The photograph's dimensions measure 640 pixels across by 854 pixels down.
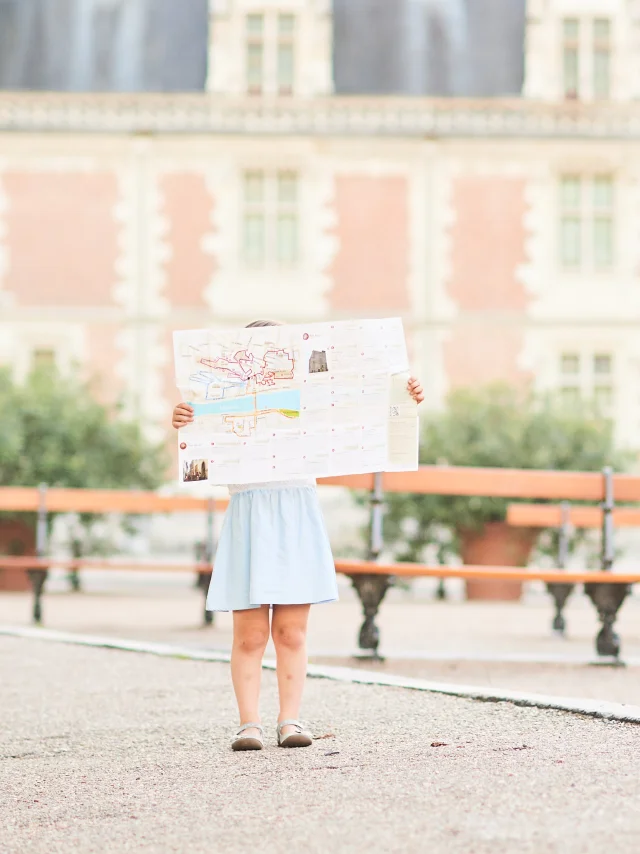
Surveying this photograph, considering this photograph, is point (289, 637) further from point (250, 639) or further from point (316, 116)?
point (316, 116)

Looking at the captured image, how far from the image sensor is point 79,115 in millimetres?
23312

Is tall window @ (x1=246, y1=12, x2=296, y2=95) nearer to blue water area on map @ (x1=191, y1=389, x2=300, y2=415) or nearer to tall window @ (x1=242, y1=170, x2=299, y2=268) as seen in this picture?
tall window @ (x1=242, y1=170, x2=299, y2=268)

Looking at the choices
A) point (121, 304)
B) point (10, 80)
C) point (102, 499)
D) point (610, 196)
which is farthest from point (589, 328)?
point (102, 499)

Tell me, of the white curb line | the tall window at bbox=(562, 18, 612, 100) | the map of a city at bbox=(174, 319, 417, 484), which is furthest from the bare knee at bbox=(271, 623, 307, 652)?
the tall window at bbox=(562, 18, 612, 100)

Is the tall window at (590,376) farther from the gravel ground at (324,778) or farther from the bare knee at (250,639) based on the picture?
the bare knee at (250,639)

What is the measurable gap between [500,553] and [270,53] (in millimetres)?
11841

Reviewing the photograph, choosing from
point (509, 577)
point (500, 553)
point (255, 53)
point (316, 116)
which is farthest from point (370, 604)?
point (255, 53)

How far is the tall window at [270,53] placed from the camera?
2358cm

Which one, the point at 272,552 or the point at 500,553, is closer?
the point at 272,552

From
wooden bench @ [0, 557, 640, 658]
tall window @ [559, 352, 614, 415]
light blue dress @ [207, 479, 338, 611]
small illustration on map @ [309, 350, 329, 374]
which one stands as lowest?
wooden bench @ [0, 557, 640, 658]

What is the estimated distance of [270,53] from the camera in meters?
23.7

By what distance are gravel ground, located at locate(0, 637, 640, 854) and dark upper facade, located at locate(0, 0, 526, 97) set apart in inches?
750

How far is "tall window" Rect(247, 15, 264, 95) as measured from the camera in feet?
77.5

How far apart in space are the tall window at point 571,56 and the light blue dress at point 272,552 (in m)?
20.1
